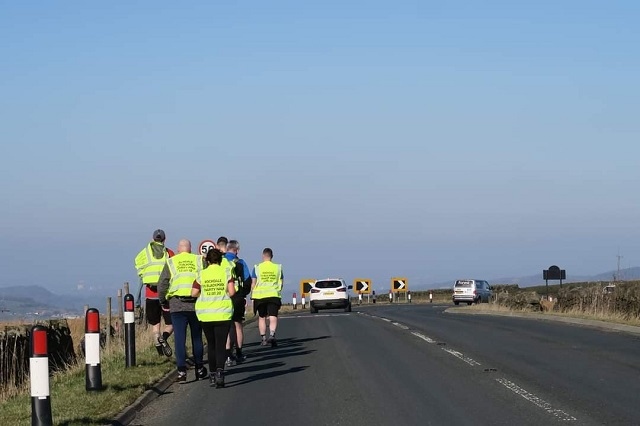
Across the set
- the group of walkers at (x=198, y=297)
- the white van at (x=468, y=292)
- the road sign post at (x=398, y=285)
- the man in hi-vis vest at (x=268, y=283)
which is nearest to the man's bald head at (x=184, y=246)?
the group of walkers at (x=198, y=297)

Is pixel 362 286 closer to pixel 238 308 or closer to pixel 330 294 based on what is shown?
pixel 330 294

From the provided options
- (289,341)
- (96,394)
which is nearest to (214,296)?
(96,394)

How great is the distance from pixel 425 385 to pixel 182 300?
13.3ft

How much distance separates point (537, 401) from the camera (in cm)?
1218

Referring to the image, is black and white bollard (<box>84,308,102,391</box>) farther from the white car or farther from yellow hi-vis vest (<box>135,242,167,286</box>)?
the white car

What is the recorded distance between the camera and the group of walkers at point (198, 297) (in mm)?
14734

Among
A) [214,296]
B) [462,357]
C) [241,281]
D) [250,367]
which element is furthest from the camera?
[241,281]

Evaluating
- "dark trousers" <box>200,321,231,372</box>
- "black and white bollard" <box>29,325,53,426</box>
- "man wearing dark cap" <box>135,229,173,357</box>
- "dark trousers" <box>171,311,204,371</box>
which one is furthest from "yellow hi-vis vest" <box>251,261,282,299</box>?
"black and white bollard" <box>29,325,53,426</box>

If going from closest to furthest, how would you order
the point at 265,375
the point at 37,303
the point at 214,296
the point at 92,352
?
the point at 92,352
the point at 214,296
the point at 265,375
the point at 37,303

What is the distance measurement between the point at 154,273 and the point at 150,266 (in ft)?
0.50

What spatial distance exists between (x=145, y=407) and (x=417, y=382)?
378cm

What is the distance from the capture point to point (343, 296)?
4641cm

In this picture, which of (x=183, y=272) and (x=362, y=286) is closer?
(x=183, y=272)

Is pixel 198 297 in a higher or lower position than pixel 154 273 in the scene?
lower
